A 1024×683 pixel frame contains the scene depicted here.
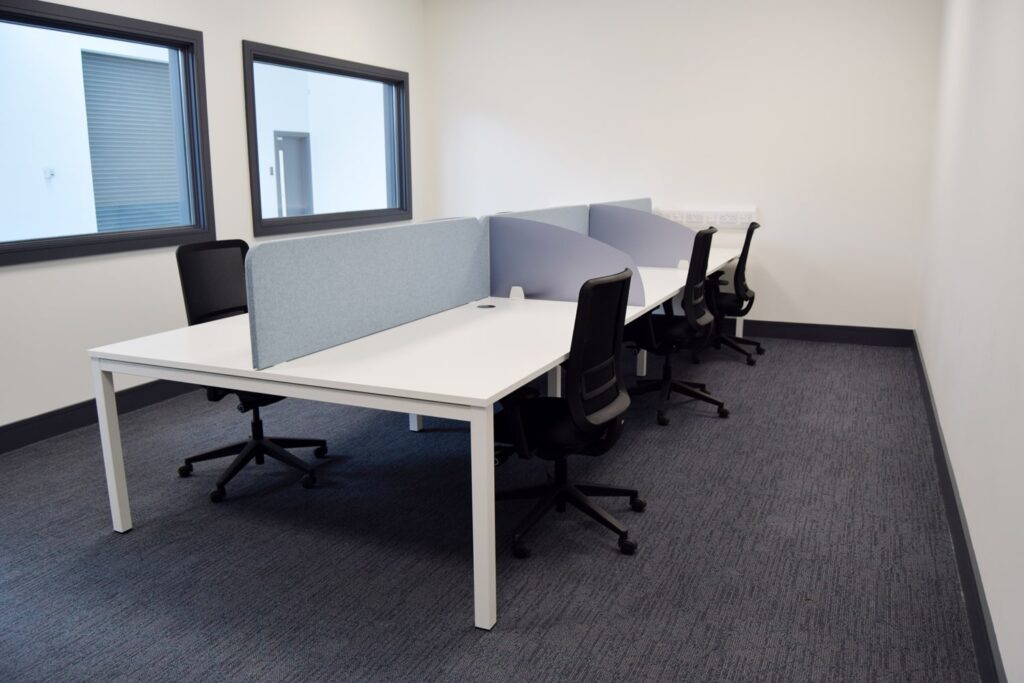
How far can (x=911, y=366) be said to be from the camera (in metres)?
4.40

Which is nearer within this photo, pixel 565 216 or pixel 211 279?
pixel 211 279

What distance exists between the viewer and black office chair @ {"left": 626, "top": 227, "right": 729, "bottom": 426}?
3.38m

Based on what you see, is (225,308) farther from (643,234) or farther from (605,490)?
(643,234)

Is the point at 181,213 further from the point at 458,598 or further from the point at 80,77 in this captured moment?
the point at 458,598

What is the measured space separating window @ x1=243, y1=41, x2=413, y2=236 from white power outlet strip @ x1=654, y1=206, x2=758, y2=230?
81.1 inches

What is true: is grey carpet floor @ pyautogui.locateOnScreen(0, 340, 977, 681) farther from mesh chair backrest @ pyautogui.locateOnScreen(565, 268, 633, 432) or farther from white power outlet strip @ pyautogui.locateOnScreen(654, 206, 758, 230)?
white power outlet strip @ pyautogui.locateOnScreen(654, 206, 758, 230)

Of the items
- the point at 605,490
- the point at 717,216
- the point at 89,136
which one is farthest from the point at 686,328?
the point at 89,136

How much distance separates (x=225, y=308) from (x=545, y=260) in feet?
4.20

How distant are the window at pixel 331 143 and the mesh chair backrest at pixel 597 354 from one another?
2.92 m

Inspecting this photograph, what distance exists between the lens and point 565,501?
248cm

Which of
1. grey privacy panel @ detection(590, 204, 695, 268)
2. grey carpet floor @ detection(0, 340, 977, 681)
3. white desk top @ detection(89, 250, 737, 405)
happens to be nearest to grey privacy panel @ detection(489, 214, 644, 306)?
white desk top @ detection(89, 250, 737, 405)

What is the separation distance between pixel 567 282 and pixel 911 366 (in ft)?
8.29

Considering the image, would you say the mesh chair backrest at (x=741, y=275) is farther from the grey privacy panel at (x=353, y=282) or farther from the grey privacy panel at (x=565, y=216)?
the grey privacy panel at (x=353, y=282)

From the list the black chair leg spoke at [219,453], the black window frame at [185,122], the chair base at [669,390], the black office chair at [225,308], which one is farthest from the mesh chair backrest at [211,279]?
the chair base at [669,390]
